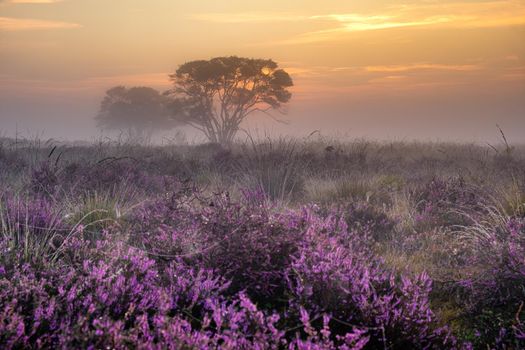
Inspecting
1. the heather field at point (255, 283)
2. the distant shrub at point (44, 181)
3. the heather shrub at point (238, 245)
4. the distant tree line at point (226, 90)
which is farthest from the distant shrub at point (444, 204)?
the distant tree line at point (226, 90)

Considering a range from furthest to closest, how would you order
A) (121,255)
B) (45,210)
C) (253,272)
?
(45,210)
(121,255)
(253,272)

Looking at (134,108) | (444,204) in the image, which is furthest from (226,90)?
(444,204)

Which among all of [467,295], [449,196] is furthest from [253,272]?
[449,196]

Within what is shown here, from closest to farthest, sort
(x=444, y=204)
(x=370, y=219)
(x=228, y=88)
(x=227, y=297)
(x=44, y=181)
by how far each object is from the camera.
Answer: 1. (x=227, y=297)
2. (x=370, y=219)
3. (x=444, y=204)
4. (x=44, y=181)
5. (x=228, y=88)

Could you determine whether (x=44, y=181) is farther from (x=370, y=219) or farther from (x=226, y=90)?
(x=226, y=90)

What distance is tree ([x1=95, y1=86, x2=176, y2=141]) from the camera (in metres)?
62.4

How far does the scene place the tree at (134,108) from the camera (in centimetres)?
6238

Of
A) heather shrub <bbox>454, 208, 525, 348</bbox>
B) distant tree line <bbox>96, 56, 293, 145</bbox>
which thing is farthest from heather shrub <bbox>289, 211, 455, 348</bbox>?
distant tree line <bbox>96, 56, 293, 145</bbox>

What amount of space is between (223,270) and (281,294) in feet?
1.45

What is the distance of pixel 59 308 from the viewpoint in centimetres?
291

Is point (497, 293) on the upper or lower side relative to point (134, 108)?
lower

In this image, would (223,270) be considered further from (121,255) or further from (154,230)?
(154,230)

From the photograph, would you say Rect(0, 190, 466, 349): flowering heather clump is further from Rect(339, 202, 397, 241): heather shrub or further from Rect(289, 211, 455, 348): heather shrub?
A: Rect(339, 202, 397, 241): heather shrub

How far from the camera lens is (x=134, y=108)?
62.4 meters
